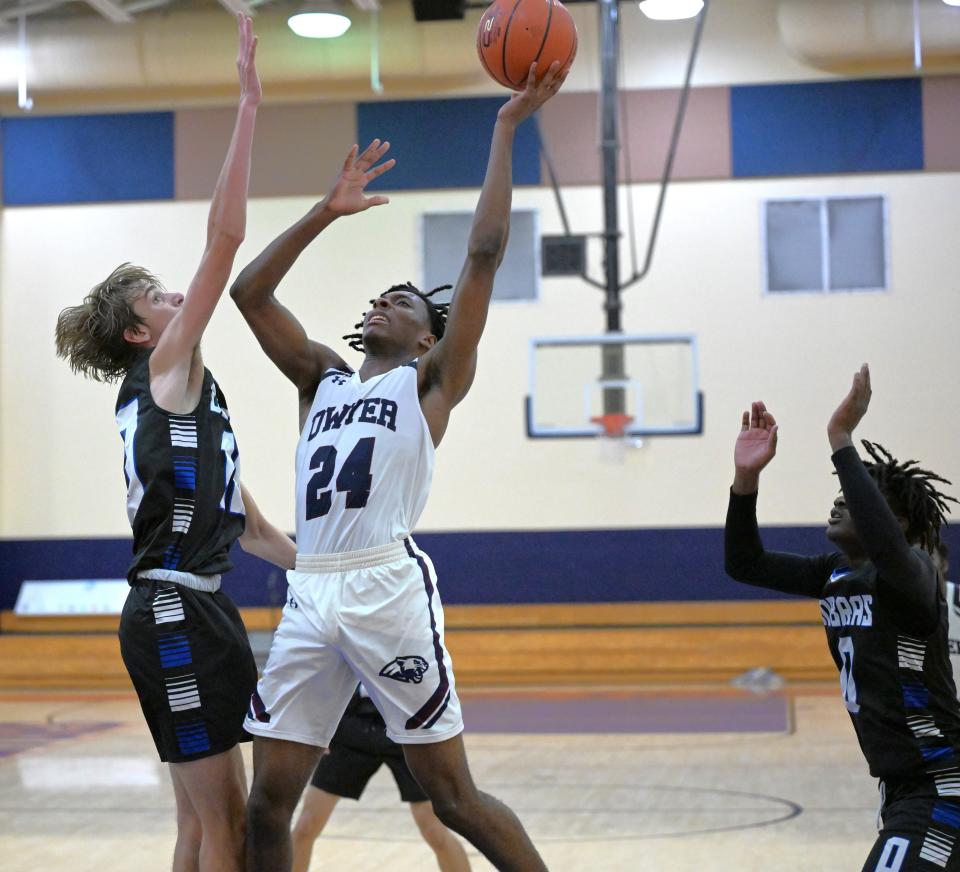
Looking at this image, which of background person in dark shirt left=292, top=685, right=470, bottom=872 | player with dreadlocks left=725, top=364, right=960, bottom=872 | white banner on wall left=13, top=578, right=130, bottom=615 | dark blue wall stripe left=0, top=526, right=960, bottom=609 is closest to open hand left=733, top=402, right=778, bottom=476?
player with dreadlocks left=725, top=364, right=960, bottom=872

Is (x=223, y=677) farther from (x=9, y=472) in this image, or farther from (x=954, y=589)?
(x=9, y=472)

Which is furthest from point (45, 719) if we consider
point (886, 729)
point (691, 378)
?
point (886, 729)

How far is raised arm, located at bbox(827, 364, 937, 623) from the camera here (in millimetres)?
2992

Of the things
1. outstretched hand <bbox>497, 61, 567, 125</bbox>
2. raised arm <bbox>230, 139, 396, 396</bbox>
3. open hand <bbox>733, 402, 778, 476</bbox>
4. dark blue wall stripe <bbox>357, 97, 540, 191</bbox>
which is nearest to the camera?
open hand <bbox>733, 402, 778, 476</bbox>

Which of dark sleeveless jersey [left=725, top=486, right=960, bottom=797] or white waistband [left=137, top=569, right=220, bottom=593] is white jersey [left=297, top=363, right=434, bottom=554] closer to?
white waistband [left=137, top=569, right=220, bottom=593]

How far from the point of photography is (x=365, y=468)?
3.62 meters

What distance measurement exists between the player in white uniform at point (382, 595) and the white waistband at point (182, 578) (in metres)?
0.24

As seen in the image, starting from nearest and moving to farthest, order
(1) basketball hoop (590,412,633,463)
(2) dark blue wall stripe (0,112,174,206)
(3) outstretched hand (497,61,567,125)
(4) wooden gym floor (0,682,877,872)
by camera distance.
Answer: (3) outstretched hand (497,61,567,125)
(4) wooden gym floor (0,682,877,872)
(1) basketball hoop (590,412,633,463)
(2) dark blue wall stripe (0,112,174,206)

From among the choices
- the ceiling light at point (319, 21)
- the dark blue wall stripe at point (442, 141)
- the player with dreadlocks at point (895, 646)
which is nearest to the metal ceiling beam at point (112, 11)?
the ceiling light at point (319, 21)

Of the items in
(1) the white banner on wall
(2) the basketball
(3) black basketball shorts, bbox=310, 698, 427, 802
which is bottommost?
(1) the white banner on wall

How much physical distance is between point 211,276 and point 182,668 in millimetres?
972

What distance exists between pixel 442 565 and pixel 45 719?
4086mm

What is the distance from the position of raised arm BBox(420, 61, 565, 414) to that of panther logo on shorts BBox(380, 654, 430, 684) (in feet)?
2.13

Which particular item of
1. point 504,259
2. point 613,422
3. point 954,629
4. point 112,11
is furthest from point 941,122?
point 954,629
